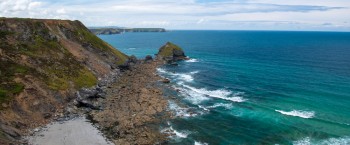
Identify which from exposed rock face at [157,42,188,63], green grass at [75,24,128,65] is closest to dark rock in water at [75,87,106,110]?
green grass at [75,24,128,65]

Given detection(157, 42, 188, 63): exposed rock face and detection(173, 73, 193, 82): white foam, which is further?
detection(157, 42, 188, 63): exposed rock face

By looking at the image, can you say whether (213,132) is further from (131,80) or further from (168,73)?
(168,73)

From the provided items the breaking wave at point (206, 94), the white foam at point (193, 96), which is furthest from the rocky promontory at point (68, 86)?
the breaking wave at point (206, 94)

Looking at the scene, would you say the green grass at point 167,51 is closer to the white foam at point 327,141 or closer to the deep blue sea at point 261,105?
the deep blue sea at point 261,105

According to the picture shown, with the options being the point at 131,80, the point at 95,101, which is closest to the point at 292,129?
the point at 95,101

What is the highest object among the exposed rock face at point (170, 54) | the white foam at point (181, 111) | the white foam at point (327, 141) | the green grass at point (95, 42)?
the green grass at point (95, 42)

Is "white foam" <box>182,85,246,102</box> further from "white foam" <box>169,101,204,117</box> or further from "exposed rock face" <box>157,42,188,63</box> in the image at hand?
"exposed rock face" <box>157,42,188,63</box>

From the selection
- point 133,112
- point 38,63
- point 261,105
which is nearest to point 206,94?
point 261,105

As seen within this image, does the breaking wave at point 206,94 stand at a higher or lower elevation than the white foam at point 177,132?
higher
